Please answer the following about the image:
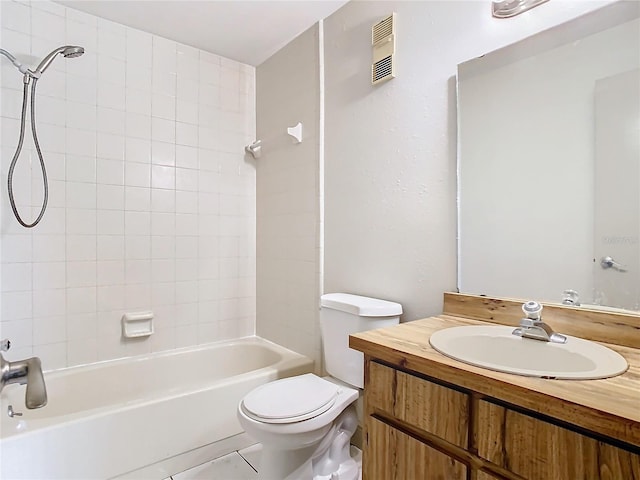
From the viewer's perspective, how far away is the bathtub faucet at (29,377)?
0.67m

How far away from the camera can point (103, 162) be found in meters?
2.11

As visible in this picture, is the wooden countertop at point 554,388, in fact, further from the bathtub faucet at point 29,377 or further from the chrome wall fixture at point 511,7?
the chrome wall fixture at point 511,7

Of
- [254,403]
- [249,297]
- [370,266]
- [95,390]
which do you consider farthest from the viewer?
[249,297]

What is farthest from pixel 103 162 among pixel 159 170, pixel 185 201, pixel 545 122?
pixel 545 122

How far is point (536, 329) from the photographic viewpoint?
1045 millimetres

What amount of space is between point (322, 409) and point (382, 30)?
66.7 inches

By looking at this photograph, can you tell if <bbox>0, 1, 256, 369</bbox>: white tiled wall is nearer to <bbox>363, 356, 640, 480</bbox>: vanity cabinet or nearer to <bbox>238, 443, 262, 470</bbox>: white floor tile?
<bbox>238, 443, 262, 470</bbox>: white floor tile

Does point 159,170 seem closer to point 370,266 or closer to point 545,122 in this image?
point 370,266

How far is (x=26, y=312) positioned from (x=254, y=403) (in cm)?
138

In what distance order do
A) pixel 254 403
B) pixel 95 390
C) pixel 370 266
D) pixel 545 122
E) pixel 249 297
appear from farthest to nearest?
pixel 249 297 → pixel 95 390 → pixel 370 266 → pixel 254 403 → pixel 545 122

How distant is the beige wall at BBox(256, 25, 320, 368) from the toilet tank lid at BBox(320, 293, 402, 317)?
42cm

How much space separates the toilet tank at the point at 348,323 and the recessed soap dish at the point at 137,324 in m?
1.17

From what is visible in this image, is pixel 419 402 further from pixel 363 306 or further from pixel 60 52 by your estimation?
pixel 60 52

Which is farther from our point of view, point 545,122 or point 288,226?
point 288,226
